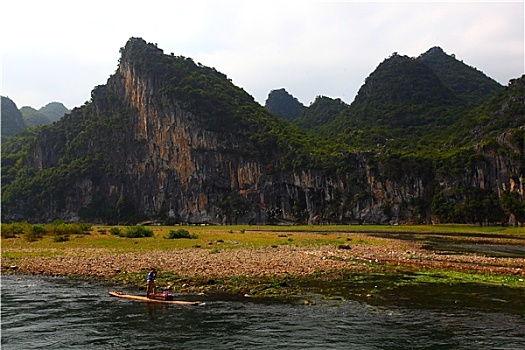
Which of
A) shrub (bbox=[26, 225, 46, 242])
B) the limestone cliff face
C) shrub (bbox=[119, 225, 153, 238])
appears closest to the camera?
shrub (bbox=[26, 225, 46, 242])

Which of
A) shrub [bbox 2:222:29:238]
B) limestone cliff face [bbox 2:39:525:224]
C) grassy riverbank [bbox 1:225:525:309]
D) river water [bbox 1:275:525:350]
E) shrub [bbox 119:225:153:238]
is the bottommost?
river water [bbox 1:275:525:350]

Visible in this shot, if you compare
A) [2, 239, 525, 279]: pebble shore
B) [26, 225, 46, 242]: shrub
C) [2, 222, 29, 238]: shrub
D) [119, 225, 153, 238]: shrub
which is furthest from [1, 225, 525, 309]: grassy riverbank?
[119, 225, 153, 238]: shrub

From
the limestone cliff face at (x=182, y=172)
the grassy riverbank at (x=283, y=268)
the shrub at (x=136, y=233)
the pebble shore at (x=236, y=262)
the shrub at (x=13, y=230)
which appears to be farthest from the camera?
the limestone cliff face at (x=182, y=172)

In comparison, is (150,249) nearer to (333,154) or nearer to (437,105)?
(333,154)

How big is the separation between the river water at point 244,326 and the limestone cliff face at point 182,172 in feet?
361

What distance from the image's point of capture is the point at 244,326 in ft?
58.7

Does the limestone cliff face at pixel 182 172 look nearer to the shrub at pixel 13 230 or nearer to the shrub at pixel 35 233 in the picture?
the shrub at pixel 13 230

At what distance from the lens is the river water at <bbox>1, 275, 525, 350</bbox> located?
16.0 metres

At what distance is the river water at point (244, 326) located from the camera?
16.0 metres

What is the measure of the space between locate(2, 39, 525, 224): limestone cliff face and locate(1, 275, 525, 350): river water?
110 meters

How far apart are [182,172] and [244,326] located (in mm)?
144199

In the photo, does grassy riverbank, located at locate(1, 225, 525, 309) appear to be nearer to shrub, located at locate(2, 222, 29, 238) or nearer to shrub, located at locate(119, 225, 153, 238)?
shrub, located at locate(2, 222, 29, 238)

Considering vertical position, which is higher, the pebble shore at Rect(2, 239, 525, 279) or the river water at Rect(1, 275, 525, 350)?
the pebble shore at Rect(2, 239, 525, 279)

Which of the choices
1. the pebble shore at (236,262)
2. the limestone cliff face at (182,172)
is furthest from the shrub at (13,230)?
the limestone cliff face at (182,172)
